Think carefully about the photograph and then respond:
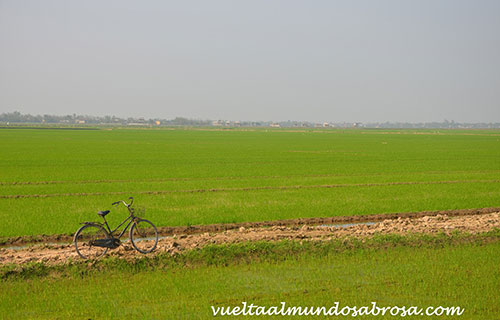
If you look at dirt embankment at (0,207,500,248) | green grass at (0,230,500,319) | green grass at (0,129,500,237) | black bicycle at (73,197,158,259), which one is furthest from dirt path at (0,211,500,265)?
green grass at (0,129,500,237)

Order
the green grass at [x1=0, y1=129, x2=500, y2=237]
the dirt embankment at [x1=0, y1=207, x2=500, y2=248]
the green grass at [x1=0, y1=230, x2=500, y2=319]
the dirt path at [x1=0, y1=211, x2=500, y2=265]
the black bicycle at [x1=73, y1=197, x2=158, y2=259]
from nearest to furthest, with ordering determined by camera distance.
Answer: the green grass at [x1=0, y1=230, x2=500, y2=319] → the black bicycle at [x1=73, y1=197, x2=158, y2=259] → the dirt path at [x1=0, y1=211, x2=500, y2=265] → the dirt embankment at [x1=0, y1=207, x2=500, y2=248] → the green grass at [x1=0, y1=129, x2=500, y2=237]

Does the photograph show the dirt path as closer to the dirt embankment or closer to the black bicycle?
the black bicycle

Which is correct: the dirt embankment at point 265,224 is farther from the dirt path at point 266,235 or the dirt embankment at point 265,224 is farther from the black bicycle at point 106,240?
the black bicycle at point 106,240

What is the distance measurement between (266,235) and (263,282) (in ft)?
9.66

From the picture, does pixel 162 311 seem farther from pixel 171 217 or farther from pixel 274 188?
pixel 274 188

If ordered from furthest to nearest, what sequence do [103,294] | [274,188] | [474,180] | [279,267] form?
Result: [474,180] < [274,188] < [279,267] < [103,294]

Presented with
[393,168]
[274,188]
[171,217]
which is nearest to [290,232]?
[171,217]


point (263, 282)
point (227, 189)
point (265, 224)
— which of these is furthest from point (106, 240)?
point (227, 189)

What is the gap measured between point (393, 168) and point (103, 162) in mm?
19219

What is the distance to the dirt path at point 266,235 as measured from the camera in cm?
1012

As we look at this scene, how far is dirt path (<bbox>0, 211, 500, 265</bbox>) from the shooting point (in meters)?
10.1

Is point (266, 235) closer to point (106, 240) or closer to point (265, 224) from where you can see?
point (265, 224)

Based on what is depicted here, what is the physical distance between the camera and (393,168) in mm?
32656

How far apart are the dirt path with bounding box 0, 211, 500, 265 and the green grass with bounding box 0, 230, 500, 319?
43 cm
